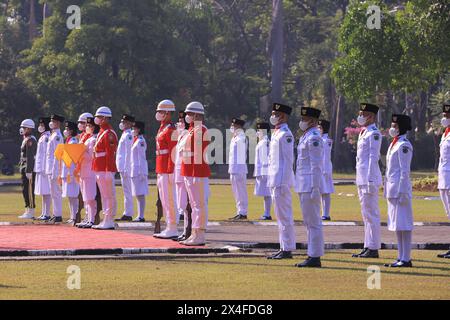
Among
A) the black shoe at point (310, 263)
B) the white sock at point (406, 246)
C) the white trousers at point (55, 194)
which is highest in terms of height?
the white trousers at point (55, 194)

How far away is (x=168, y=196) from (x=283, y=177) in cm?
423

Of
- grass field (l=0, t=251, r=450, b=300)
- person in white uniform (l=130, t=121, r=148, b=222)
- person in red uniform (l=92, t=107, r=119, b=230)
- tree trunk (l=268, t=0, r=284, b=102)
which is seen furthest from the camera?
tree trunk (l=268, t=0, r=284, b=102)

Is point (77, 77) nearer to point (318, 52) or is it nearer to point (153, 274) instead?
point (318, 52)

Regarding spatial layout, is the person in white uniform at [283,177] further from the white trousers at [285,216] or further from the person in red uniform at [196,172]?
the person in red uniform at [196,172]

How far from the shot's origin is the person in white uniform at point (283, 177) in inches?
725

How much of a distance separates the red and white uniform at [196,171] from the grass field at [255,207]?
25.0 ft

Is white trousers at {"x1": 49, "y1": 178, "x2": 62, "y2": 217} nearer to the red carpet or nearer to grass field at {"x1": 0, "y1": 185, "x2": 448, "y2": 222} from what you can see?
grass field at {"x1": 0, "y1": 185, "x2": 448, "y2": 222}

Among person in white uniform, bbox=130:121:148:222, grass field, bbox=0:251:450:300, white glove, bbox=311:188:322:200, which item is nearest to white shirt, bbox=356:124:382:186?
grass field, bbox=0:251:450:300

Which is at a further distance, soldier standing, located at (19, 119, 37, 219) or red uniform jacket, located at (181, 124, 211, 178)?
soldier standing, located at (19, 119, 37, 219)

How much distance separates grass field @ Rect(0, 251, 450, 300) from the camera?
1405 cm

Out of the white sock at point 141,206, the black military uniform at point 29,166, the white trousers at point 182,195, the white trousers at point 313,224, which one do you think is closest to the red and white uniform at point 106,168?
the white trousers at point 182,195

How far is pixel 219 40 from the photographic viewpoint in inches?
2997

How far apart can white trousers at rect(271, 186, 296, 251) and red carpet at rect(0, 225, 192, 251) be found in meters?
2.24

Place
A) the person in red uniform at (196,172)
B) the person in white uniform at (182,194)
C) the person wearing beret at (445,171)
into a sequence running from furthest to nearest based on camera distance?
the person in white uniform at (182,194) → the person wearing beret at (445,171) → the person in red uniform at (196,172)
